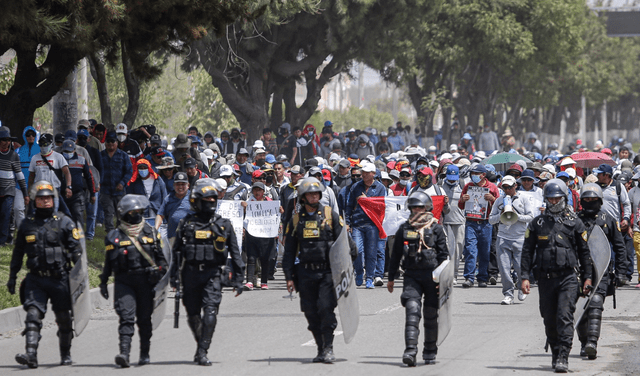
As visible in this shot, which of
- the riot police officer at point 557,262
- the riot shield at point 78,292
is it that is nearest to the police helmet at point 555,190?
the riot police officer at point 557,262

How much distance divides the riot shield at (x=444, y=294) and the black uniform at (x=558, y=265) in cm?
68

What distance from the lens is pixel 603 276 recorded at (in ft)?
30.8

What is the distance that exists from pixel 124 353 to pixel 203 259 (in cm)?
102

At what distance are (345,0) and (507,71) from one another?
1755cm

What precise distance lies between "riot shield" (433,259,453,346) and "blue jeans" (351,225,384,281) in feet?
18.0

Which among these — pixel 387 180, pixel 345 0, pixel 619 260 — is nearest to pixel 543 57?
pixel 345 0

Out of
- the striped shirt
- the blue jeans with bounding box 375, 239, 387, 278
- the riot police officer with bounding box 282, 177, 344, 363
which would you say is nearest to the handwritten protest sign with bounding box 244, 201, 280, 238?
the blue jeans with bounding box 375, 239, 387, 278

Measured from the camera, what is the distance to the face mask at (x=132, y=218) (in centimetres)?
872

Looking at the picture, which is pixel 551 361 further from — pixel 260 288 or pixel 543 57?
pixel 543 57

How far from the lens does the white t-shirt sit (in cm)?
1476

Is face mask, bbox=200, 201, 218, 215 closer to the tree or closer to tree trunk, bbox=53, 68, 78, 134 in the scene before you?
the tree

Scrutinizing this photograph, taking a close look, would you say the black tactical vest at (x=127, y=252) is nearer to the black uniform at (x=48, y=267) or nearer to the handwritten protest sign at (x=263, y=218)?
the black uniform at (x=48, y=267)

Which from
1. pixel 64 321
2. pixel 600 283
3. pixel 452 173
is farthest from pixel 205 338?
pixel 452 173

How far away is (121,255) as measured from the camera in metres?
8.65
